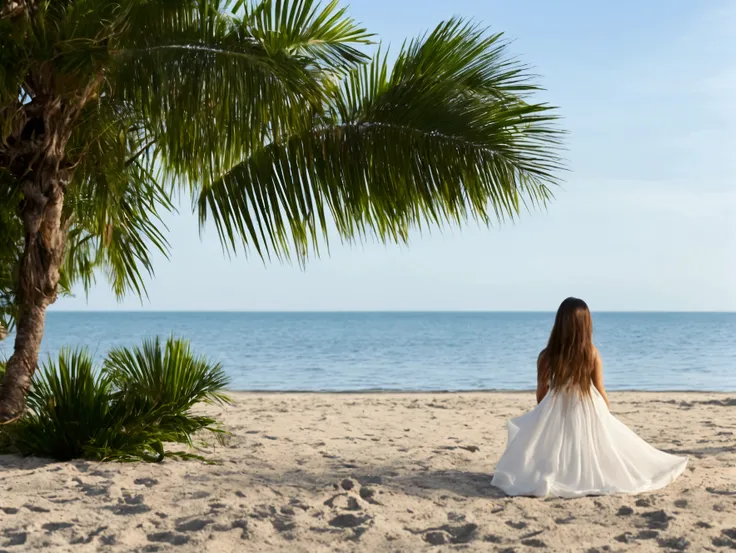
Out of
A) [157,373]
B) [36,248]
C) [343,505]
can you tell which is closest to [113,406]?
[157,373]

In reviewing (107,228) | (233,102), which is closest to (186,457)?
(107,228)

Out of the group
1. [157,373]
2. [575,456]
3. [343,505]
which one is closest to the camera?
[343,505]

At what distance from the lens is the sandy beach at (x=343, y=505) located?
3.89m

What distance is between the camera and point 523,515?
433cm

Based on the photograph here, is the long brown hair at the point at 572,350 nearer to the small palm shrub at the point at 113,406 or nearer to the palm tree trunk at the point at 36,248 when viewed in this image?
the small palm shrub at the point at 113,406

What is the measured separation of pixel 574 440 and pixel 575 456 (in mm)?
99

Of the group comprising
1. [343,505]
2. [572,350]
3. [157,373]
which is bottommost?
[343,505]

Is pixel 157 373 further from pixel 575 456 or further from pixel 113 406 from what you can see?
pixel 575 456

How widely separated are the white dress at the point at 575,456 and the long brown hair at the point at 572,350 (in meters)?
0.09

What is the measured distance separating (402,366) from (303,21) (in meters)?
21.5

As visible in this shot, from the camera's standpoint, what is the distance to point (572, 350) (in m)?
4.88

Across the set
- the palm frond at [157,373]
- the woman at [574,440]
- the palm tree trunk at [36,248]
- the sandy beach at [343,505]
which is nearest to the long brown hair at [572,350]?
the woman at [574,440]

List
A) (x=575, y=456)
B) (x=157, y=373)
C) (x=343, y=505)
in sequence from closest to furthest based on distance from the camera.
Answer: (x=343, y=505) → (x=575, y=456) → (x=157, y=373)

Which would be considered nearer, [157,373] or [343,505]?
[343,505]
